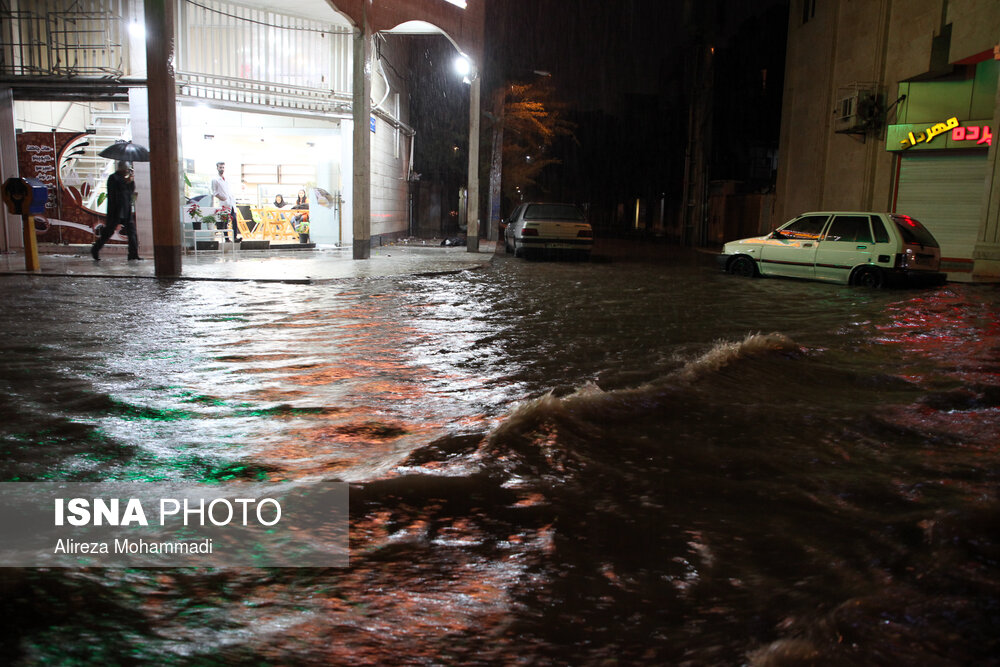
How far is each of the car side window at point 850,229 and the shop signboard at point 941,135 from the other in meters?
7.00

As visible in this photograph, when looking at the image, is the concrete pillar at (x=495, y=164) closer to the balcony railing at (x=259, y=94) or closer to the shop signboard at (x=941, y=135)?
the balcony railing at (x=259, y=94)

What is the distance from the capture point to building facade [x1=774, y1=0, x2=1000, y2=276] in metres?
17.7

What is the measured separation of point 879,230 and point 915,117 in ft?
28.6

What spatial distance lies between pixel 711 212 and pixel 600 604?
39181 millimetres

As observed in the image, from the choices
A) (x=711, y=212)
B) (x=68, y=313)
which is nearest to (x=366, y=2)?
(x=68, y=313)

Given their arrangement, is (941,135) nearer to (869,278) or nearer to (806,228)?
(806,228)

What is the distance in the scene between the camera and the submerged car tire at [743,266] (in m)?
16.9

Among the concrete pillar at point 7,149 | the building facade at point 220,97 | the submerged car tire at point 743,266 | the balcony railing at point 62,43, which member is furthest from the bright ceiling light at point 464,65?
the concrete pillar at point 7,149

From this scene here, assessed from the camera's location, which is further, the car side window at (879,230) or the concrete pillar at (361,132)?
the concrete pillar at (361,132)

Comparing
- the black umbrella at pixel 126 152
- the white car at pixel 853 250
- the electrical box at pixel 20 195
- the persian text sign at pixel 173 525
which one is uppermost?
the black umbrella at pixel 126 152

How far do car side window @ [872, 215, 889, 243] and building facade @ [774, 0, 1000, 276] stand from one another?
4.35m

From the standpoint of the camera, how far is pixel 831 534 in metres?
3.08

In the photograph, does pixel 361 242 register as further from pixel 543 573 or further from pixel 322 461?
pixel 543 573

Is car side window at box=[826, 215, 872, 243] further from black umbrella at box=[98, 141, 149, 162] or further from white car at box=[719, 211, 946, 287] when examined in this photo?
black umbrella at box=[98, 141, 149, 162]
